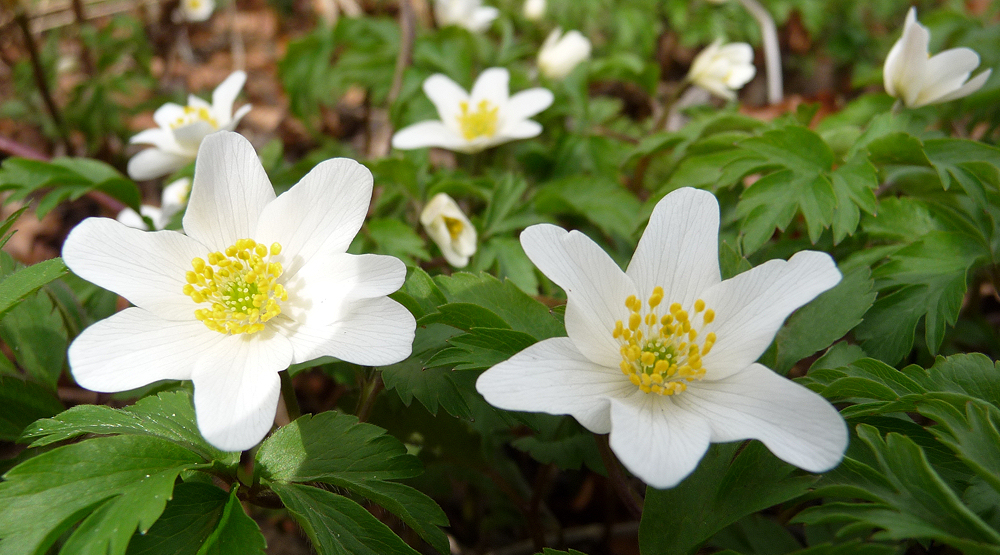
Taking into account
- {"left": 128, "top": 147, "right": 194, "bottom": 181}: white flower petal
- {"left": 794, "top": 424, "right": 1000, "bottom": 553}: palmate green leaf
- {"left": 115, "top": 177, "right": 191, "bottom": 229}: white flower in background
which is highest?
{"left": 794, "top": 424, "right": 1000, "bottom": 553}: palmate green leaf

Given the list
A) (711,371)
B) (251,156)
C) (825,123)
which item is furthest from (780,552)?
(825,123)

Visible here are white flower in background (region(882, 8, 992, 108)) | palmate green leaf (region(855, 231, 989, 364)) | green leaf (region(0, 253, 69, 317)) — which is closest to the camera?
green leaf (region(0, 253, 69, 317))

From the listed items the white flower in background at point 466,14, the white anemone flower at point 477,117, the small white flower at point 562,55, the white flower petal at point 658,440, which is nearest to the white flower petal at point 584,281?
the white flower petal at point 658,440

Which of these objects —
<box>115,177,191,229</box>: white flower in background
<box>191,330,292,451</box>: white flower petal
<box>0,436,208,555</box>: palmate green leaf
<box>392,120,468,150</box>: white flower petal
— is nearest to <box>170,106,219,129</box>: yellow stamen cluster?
<box>115,177,191,229</box>: white flower in background

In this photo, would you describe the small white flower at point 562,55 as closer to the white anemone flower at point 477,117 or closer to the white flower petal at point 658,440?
the white anemone flower at point 477,117

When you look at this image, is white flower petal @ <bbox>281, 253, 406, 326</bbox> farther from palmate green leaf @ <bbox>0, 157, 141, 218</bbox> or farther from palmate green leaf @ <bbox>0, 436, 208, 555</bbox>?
palmate green leaf @ <bbox>0, 157, 141, 218</bbox>

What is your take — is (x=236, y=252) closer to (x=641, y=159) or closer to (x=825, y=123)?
(x=641, y=159)

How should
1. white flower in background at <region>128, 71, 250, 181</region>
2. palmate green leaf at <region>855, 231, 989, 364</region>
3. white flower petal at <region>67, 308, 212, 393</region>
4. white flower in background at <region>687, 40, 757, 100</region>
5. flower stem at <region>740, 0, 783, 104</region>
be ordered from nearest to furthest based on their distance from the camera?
white flower petal at <region>67, 308, 212, 393</region> < palmate green leaf at <region>855, 231, 989, 364</region> < white flower in background at <region>128, 71, 250, 181</region> < white flower in background at <region>687, 40, 757, 100</region> < flower stem at <region>740, 0, 783, 104</region>
